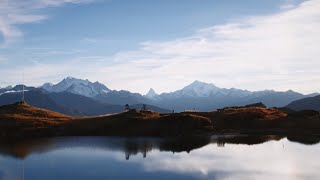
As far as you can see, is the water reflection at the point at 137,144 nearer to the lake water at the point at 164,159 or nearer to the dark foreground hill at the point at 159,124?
the lake water at the point at 164,159

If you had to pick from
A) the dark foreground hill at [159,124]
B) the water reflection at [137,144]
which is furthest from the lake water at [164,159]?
the dark foreground hill at [159,124]

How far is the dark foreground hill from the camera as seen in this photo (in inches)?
6193

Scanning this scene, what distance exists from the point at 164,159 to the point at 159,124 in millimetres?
64629

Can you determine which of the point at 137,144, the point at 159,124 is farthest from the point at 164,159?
the point at 159,124

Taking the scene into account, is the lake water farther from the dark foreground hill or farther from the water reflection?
the dark foreground hill

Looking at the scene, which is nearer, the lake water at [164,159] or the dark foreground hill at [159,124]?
the lake water at [164,159]

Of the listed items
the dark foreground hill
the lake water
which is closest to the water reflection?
the lake water

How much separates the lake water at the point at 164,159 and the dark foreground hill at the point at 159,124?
66.0 feet

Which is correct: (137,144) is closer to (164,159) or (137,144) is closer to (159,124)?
(164,159)

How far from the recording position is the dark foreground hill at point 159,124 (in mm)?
157300

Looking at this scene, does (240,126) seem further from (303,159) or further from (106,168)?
(106,168)

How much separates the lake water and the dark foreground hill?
20128 millimetres

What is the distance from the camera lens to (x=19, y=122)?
168 metres

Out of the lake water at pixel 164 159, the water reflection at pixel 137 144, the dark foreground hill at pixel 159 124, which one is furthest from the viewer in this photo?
the dark foreground hill at pixel 159 124
